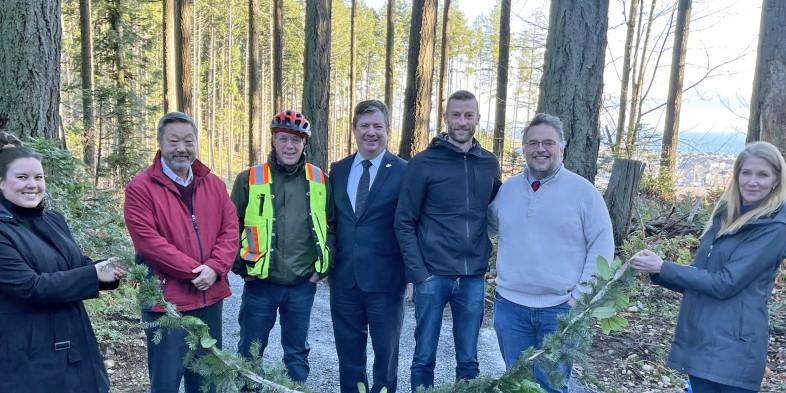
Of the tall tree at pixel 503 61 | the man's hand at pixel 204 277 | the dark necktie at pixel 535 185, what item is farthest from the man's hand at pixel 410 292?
the tall tree at pixel 503 61

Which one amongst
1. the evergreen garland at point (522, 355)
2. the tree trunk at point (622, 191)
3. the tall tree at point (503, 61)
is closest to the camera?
the evergreen garland at point (522, 355)

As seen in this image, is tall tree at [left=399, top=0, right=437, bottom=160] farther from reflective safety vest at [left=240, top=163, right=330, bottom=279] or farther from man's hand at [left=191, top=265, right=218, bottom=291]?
man's hand at [left=191, top=265, right=218, bottom=291]

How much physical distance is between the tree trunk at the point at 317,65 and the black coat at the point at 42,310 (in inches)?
387

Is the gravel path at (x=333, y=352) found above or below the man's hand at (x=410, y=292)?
below

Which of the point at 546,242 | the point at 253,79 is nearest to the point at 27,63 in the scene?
the point at 546,242

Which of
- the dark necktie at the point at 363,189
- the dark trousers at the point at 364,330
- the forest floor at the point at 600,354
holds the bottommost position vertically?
the forest floor at the point at 600,354

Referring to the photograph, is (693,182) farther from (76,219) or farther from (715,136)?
(76,219)

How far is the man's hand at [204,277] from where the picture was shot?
3307 mm

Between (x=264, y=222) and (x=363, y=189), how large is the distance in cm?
80

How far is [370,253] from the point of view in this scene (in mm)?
3980

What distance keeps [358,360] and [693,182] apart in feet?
56.2

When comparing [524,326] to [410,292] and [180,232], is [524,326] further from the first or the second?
[180,232]

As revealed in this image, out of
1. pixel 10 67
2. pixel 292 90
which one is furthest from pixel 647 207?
pixel 292 90

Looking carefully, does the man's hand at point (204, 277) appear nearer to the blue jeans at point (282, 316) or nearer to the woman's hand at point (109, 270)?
the woman's hand at point (109, 270)
